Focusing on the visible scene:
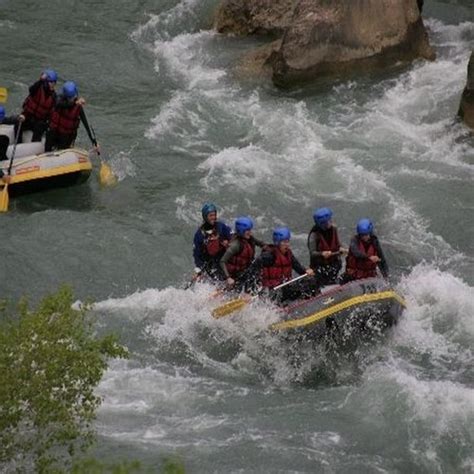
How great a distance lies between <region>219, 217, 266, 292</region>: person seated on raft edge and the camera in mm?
13078

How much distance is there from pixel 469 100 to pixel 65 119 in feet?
22.0

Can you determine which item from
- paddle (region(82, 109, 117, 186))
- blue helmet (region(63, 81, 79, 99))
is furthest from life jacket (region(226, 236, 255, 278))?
blue helmet (region(63, 81, 79, 99))

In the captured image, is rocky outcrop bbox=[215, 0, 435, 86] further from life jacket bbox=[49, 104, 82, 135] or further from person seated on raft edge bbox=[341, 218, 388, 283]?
person seated on raft edge bbox=[341, 218, 388, 283]

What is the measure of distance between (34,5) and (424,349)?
14.7 m

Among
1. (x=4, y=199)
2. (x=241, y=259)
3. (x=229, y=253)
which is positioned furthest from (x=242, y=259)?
(x=4, y=199)

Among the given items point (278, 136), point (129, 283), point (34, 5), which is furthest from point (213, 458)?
point (34, 5)

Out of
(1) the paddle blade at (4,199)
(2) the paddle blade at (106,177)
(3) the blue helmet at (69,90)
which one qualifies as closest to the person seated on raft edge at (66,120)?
(3) the blue helmet at (69,90)

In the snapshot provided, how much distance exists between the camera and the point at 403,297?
1311 centimetres

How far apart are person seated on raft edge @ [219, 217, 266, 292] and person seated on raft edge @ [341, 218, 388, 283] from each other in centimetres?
110

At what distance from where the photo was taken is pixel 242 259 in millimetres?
13203

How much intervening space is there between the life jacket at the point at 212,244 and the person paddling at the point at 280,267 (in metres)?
0.75

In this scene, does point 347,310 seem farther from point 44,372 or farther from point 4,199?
point 4,199

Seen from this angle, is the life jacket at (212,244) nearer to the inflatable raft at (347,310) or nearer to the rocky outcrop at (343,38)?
the inflatable raft at (347,310)

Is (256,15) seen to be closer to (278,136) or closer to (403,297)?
(278,136)
